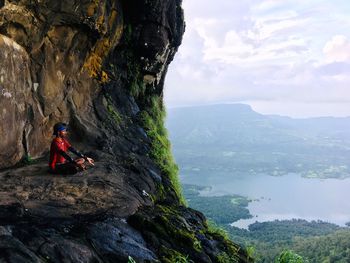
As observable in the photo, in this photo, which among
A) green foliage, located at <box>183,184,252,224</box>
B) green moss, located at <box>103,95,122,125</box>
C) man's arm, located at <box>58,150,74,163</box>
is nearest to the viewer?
man's arm, located at <box>58,150,74,163</box>

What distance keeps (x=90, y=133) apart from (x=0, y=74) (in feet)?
12.7

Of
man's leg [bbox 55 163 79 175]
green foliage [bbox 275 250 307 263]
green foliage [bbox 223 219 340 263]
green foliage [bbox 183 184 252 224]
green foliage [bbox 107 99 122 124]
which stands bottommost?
green foliage [bbox 183 184 252 224]

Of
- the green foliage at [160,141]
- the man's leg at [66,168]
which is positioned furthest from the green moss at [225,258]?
the green foliage at [160,141]

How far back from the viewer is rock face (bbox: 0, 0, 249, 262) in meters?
7.41

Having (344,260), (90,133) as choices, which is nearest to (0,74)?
(90,133)

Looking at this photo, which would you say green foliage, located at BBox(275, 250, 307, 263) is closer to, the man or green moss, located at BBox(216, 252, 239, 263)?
green moss, located at BBox(216, 252, 239, 263)

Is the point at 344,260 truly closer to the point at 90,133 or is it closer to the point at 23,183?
the point at 90,133

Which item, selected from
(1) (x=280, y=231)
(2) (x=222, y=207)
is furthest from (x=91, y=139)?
(2) (x=222, y=207)

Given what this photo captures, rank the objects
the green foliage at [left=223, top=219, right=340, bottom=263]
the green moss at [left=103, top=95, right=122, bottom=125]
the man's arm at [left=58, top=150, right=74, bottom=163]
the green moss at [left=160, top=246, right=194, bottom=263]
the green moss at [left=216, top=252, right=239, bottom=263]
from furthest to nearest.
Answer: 1. the green foliage at [left=223, top=219, right=340, bottom=263]
2. the green moss at [left=103, top=95, right=122, bottom=125]
3. the man's arm at [left=58, top=150, right=74, bottom=163]
4. the green moss at [left=216, top=252, right=239, bottom=263]
5. the green moss at [left=160, top=246, right=194, bottom=263]

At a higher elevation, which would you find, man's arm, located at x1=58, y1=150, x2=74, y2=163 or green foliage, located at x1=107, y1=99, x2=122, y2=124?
green foliage, located at x1=107, y1=99, x2=122, y2=124

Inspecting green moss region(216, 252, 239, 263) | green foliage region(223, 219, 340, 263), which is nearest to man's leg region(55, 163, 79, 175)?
green moss region(216, 252, 239, 263)

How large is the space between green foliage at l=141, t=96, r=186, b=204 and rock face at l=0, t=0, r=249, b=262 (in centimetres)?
11

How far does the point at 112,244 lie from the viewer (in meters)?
7.43

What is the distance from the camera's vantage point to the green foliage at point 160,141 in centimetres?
1485
